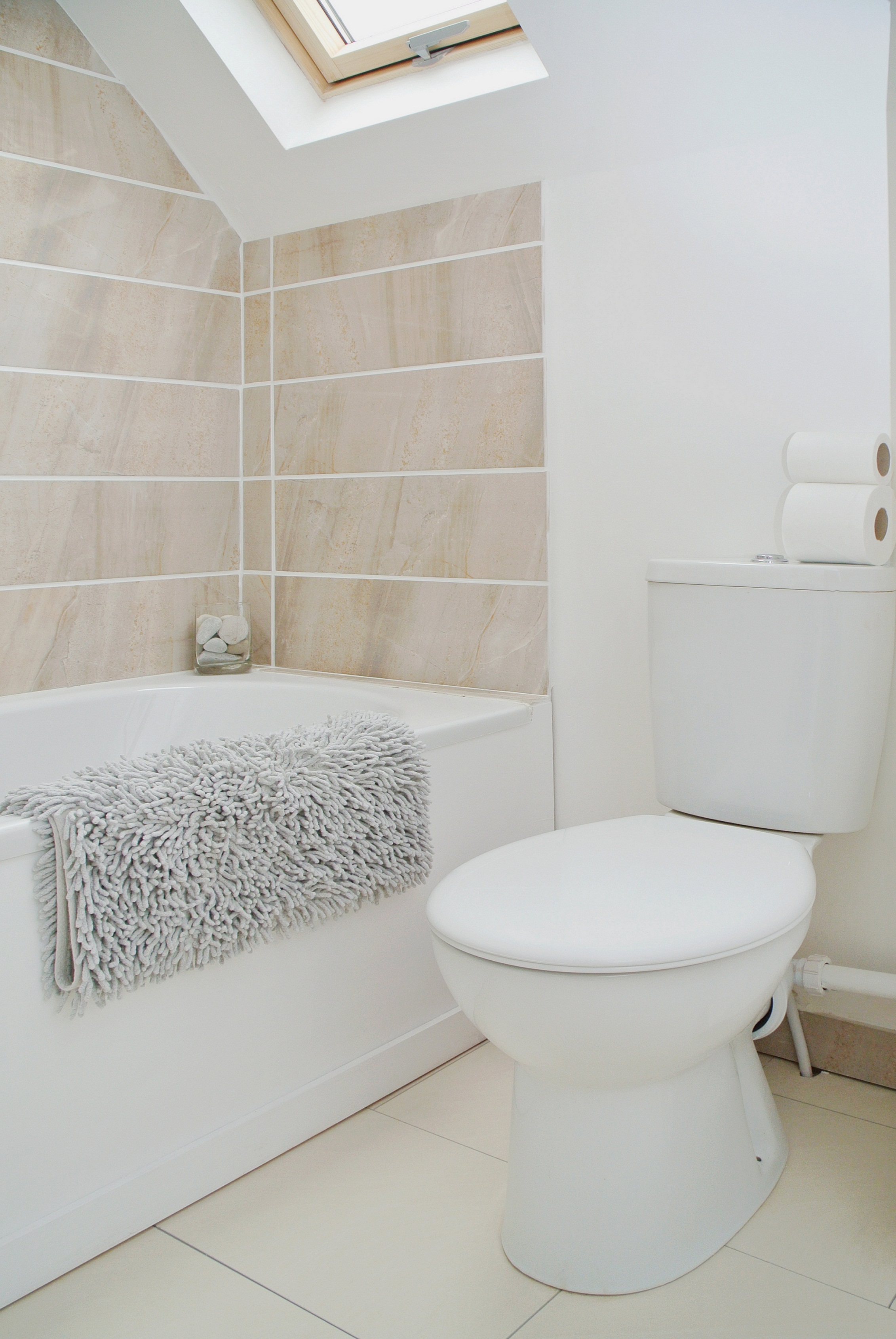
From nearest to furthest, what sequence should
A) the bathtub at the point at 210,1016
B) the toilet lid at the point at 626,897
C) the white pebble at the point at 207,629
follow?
the toilet lid at the point at 626,897 → the bathtub at the point at 210,1016 → the white pebble at the point at 207,629

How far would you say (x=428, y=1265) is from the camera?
127 centimetres

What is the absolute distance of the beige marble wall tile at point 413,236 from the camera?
1.92 metres

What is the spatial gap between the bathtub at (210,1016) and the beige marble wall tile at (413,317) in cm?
64

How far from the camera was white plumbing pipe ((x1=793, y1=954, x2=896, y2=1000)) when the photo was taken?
1.55 m

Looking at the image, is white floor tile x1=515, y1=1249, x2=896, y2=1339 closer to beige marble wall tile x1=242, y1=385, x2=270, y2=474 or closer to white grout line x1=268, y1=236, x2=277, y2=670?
white grout line x1=268, y1=236, x2=277, y2=670

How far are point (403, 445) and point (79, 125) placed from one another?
84cm

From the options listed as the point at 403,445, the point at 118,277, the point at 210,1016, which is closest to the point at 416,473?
the point at 403,445

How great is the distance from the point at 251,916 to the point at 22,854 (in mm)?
320

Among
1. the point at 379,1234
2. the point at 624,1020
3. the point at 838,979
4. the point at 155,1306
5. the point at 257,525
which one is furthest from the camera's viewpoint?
the point at 257,525

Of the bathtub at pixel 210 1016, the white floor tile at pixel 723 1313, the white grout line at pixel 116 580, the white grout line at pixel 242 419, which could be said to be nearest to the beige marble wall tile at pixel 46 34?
the white grout line at pixel 242 419

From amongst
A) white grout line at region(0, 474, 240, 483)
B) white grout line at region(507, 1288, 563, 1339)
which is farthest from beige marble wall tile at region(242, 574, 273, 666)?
white grout line at region(507, 1288, 563, 1339)

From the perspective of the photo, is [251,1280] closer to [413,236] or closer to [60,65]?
[413,236]

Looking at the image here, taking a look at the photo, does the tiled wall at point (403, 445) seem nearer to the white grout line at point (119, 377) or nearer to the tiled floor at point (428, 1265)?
the white grout line at point (119, 377)

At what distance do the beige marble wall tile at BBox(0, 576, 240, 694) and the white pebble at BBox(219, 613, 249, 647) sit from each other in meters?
0.09
